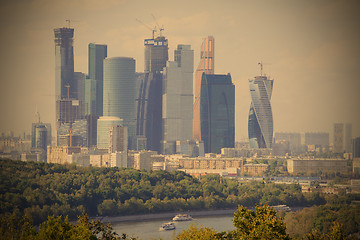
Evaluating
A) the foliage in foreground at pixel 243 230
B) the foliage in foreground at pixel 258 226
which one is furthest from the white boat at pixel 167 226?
the foliage in foreground at pixel 258 226

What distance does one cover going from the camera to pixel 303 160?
19625 centimetres

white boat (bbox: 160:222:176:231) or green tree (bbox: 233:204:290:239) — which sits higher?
green tree (bbox: 233:204:290:239)

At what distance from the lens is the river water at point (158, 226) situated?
86.9 metres

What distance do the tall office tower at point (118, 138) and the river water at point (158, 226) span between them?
71905mm

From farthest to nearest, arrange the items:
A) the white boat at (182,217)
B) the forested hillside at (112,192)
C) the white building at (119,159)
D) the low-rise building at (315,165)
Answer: the low-rise building at (315,165) < the white building at (119,159) < the white boat at (182,217) < the forested hillside at (112,192)

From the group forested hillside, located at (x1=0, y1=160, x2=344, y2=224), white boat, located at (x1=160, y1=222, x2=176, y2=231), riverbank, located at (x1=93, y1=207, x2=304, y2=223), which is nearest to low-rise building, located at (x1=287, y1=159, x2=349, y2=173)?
forested hillside, located at (x1=0, y1=160, x2=344, y2=224)

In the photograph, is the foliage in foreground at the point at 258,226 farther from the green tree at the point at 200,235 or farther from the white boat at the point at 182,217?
the white boat at the point at 182,217

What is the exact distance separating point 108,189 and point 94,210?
8.62 metres

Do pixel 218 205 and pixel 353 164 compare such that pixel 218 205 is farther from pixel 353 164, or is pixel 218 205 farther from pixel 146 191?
pixel 353 164

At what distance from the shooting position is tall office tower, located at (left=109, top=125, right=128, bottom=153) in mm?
179250

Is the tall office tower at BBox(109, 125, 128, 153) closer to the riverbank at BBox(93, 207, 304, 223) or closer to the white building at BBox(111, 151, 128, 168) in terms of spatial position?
the white building at BBox(111, 151, 128, 168)

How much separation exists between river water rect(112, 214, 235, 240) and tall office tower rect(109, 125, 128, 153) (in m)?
71.9

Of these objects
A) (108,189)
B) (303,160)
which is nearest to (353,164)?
(303,160)

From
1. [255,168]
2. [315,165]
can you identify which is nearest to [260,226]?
[255,168]
